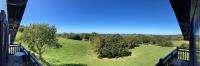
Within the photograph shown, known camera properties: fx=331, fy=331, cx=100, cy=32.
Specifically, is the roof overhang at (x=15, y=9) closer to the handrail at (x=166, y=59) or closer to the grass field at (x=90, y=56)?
the handrail at (x=166, y=59)

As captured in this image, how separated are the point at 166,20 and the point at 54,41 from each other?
14820 millimetres

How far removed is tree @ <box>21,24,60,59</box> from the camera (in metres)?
20.3

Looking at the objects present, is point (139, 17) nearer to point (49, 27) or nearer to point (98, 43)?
point (98, 43)

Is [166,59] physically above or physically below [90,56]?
above

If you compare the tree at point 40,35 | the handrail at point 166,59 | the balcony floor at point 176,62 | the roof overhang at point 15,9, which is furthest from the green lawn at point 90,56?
the roof overhang at point 15,9

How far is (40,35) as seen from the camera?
20391 millimetres

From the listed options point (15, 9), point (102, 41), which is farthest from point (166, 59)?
point (102, 41)

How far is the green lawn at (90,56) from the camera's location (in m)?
20.5

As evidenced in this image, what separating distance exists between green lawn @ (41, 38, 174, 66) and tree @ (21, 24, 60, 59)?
1.72m

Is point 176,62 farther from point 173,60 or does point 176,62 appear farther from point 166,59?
point 166,59

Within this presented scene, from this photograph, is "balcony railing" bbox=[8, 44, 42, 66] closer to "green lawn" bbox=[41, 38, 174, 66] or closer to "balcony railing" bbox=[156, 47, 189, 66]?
"balcony railing" bbox=[156, 47, 189, 66]

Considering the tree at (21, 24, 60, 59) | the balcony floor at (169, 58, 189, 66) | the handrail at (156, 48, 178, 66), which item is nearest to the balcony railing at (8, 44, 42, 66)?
the handrail at (156, 48, 178, 66)

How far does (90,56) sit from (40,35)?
4.59 metres

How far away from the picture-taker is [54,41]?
826 inches
